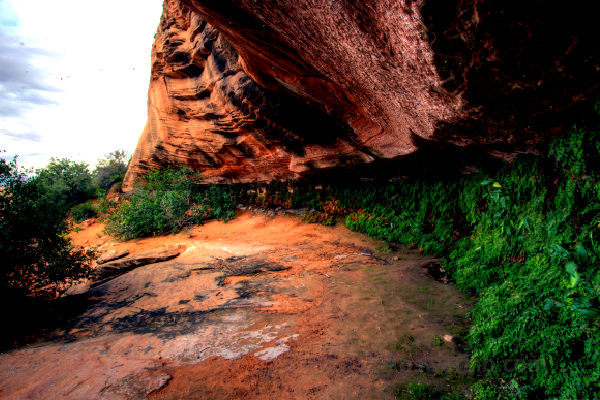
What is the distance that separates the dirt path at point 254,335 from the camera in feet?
9.05

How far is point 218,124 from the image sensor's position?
929cm

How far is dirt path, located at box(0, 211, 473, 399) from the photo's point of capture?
2.76 m

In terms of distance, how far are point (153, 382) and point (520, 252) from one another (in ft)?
17.8

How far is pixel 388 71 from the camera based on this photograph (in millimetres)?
3004

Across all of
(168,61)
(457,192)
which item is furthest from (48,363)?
(168,61)

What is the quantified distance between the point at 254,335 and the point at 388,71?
149 inches

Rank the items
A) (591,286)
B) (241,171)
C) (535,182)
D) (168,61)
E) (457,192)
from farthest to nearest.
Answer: (241,171)
(168,61)
(457,192)
(535,182)
(591,286)

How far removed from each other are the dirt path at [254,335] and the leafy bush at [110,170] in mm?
17243

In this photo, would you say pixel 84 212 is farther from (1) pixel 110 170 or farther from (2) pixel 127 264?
(2) pixel 127 264

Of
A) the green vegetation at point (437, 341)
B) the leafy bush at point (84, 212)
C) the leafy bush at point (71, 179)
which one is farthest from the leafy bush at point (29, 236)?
the leafy bush at point (71, 179)

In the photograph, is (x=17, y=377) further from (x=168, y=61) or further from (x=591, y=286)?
(x=168, y=61)

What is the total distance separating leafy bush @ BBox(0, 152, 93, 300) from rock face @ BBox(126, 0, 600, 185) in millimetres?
4859

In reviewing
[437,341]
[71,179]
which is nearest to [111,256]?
[437,341]

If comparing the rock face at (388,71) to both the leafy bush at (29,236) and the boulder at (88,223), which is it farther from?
the boulder at (88,223)
